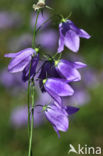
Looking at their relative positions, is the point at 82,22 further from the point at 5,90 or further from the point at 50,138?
the point at 50,138

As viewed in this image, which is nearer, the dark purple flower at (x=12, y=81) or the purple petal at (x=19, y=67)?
the purple petal at (x=19, y=67)

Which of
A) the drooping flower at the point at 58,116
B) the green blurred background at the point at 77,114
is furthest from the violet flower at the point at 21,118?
the drooping flower at the point at 58,116

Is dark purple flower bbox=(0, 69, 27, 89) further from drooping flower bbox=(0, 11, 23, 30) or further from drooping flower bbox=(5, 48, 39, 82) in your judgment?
drooping flower bbox=(5, 48, 39, 82)

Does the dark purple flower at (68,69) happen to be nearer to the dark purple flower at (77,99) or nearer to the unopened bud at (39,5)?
the unopened bud at (39,5)

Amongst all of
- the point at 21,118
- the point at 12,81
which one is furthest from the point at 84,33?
the point at 12,81

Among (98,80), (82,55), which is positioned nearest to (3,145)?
(98,80)
